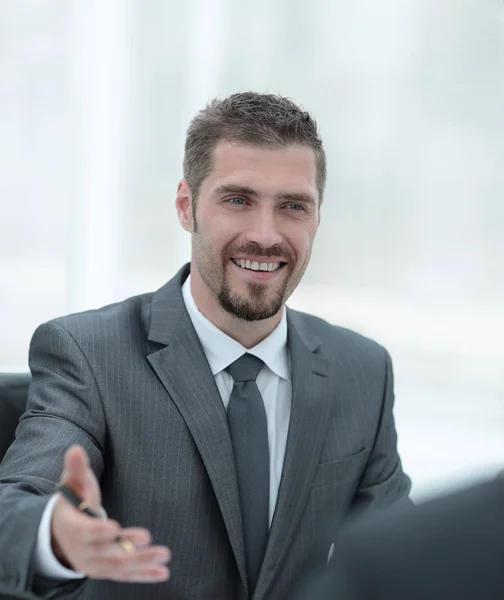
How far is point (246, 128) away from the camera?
5.79 feet

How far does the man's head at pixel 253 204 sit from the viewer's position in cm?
175

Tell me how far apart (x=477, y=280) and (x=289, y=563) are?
1.76 m

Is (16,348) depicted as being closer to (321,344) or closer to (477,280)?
(321,344)

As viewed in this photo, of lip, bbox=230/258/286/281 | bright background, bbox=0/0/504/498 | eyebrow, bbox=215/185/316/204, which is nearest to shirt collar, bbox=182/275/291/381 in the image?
lip, bbox=230/258/286/281

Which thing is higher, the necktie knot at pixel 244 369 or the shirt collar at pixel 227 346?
the shirt collar at pixel 227 346

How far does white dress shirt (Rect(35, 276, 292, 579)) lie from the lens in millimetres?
1726

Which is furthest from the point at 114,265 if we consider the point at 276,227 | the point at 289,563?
the point at 289,563

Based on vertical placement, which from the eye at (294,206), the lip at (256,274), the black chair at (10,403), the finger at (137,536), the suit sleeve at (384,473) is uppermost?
the eye at (294,206)

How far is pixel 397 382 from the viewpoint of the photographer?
3207mm

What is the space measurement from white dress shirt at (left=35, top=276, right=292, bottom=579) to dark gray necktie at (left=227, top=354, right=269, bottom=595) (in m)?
0.03

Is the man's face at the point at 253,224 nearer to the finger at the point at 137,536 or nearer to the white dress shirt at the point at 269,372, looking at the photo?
the white dress shirt at the point at 269,372

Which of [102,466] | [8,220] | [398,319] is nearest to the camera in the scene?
[102,466]

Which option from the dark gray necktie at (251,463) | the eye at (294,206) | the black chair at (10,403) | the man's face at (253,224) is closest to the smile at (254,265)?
the man's face at (253,224)

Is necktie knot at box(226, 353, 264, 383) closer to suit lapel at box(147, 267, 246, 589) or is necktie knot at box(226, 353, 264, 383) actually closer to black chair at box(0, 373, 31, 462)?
suit lapel at box(147, 267, 246, 589)
